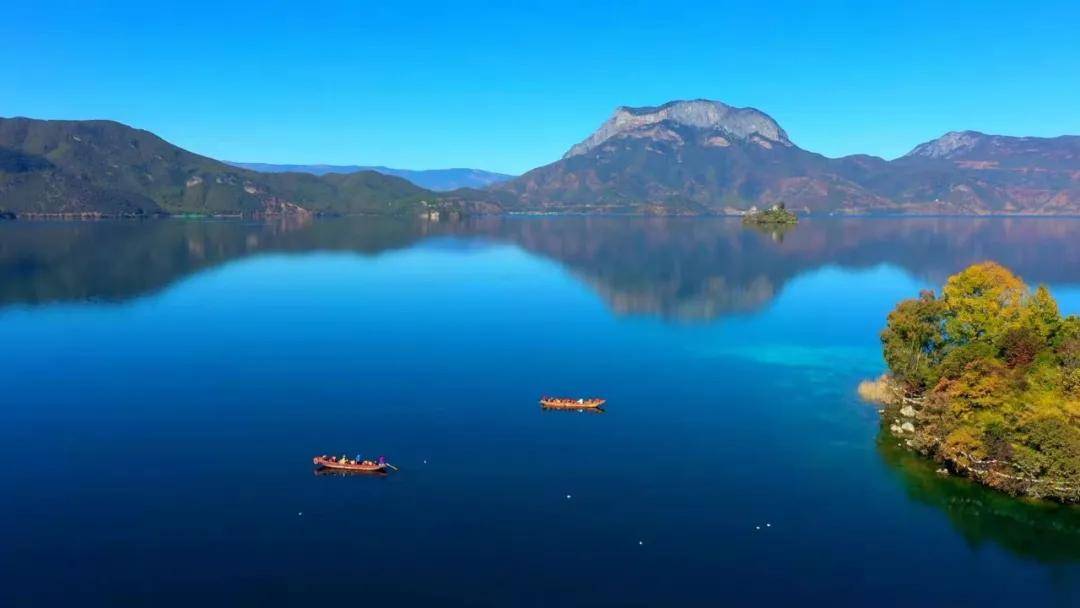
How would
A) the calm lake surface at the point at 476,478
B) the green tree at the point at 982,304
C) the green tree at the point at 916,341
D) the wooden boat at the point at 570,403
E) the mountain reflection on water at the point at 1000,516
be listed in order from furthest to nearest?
1. the wooden boat at the point at 570,403
2. the green tree at the point at 916,341
3. the green tree at the point at 982,304
4. the mountain reflection on water at the point at 1000,516
5. the calm lake surface at the point at 476,478

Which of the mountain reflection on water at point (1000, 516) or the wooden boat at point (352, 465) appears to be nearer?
the mountain reflection on water at point (1000, 516)

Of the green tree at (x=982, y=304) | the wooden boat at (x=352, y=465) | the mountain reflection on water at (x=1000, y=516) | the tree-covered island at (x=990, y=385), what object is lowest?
the mountain reflection on water at (x=1000, y=516)

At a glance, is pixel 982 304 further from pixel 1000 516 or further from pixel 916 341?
pixel 1000 516

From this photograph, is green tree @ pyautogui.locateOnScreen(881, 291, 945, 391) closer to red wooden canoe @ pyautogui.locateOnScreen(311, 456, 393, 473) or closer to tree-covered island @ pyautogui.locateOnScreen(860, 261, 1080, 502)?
tree-covered island @ pyautogui.locateOnScreen(860, 261, 1080, 502)

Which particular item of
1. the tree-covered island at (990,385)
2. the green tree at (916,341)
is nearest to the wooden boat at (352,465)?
the tree-covered island at (990,385)

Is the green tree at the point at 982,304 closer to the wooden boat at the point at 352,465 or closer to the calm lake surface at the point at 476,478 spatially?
the calm lake surface at the point at 476,478

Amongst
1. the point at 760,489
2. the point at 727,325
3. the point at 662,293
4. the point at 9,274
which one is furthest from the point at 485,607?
the point at 9,274
